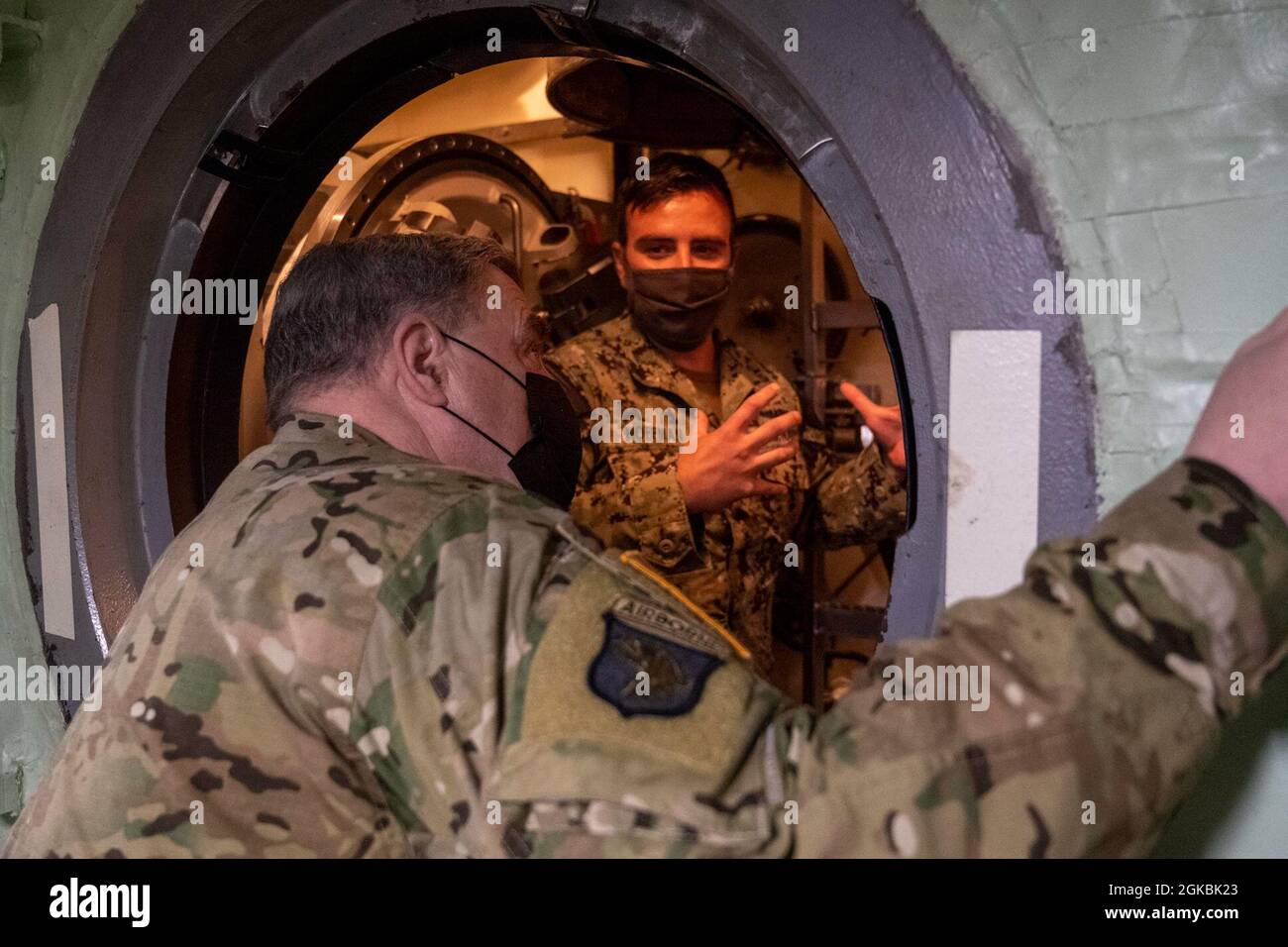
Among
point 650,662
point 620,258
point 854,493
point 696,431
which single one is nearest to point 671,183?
point 620,258

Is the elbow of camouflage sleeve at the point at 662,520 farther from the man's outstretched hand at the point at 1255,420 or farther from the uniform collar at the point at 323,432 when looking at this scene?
the man's outstretched hand at the point at 1255,420

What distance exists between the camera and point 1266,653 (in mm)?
664

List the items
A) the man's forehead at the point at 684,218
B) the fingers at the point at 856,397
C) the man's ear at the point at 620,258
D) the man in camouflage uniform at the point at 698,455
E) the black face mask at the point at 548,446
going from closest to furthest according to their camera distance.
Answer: the black face mask at the point at 548,446, the fingers at the point at 856,397, the man in camouflage uniform at the point at 698,455, the man's forehead at the point at 684,218, the man's ear at the point at 620,258

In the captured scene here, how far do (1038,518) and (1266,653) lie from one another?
281 millimetres

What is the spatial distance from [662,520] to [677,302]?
0.49 meters

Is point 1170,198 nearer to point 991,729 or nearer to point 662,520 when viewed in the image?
point 991,729

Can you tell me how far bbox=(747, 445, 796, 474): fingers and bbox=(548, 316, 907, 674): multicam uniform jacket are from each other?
0.57 ft

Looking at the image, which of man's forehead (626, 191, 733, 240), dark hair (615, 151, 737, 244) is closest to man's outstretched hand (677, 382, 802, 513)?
man's forehead (626, 191, 733, 240)

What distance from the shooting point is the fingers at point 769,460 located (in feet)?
6.53

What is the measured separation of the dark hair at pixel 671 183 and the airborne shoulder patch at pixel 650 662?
162cm

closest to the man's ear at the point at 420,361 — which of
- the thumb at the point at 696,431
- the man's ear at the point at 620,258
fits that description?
the thumb at the point at 696,431

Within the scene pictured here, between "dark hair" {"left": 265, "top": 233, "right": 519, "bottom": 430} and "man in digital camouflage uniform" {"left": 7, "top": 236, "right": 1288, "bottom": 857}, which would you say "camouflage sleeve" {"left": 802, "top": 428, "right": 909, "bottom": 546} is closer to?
"dark hair" {"left": 265, "top": 233, "right": 519, "bottom": 430}
